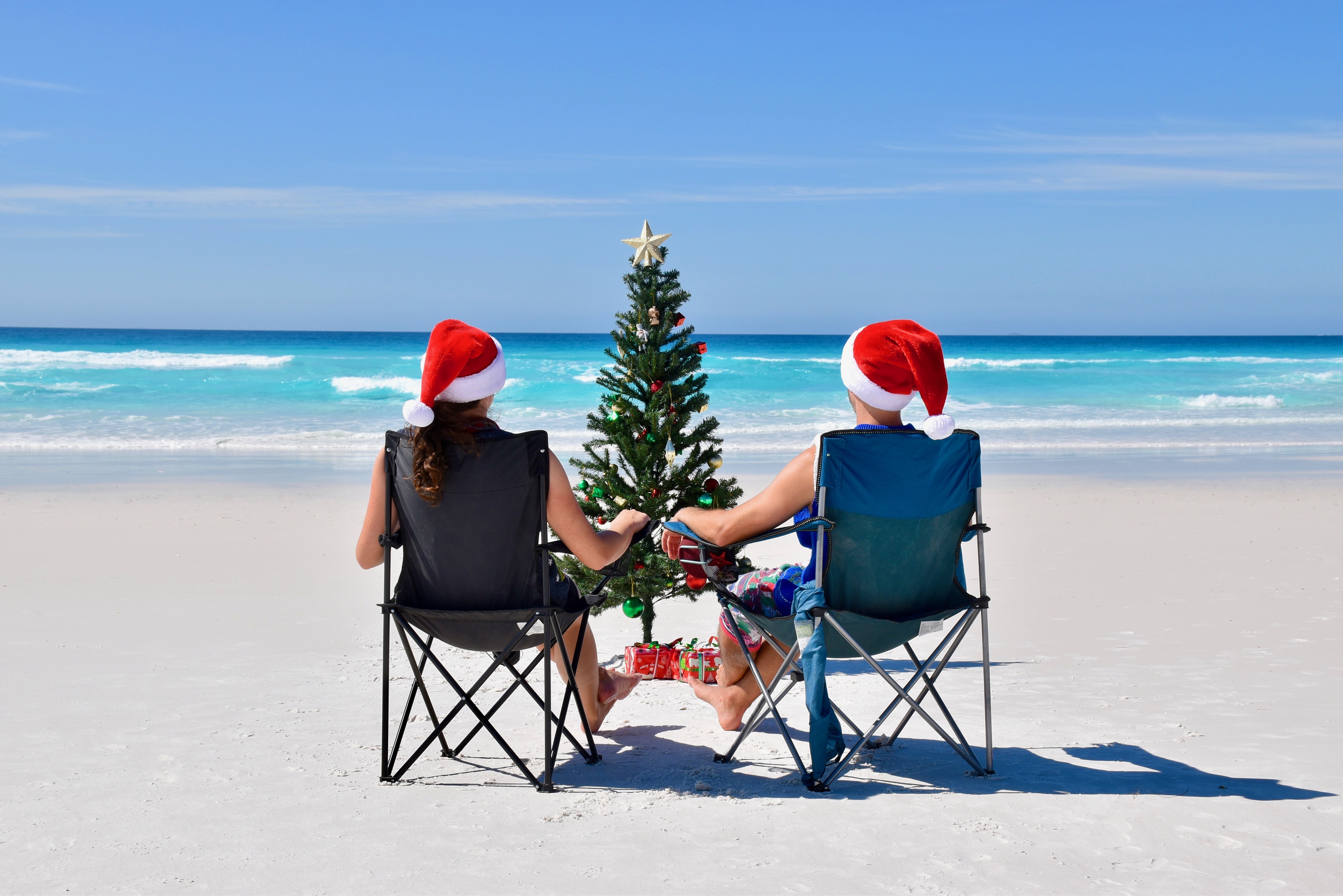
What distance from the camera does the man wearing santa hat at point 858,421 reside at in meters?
3.08

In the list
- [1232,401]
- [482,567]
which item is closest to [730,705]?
[482,567]

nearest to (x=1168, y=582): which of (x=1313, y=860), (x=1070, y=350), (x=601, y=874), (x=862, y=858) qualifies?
(x=1313, y=860)

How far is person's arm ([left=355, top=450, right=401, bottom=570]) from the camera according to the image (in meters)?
3.12

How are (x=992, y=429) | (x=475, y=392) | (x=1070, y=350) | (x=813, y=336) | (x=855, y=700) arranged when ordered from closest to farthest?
(x=475, y=392) → (x=855, y=700) → (x=992, y=429) → (x=1070, y=350) → (x=813, y=336)

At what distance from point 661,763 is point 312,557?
4219 millimetres

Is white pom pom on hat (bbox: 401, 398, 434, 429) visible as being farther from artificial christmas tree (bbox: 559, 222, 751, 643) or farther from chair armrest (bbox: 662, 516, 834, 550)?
artificial christmas tree (bbox: 559, 222, 751, 643)

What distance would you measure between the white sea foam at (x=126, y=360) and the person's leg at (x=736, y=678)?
3173 cm

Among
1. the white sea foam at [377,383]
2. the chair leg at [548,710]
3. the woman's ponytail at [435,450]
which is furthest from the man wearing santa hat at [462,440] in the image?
the white sea foam at [377,383]

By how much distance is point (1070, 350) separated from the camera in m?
52.3

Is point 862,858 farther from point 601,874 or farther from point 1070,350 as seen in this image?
point 1070,350

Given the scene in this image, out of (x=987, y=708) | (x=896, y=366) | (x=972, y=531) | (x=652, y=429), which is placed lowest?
(x=987, y=708)

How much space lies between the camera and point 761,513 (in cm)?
315

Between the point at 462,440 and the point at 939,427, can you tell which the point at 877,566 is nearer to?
the point at 939,427

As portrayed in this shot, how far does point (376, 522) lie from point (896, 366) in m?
1.55
